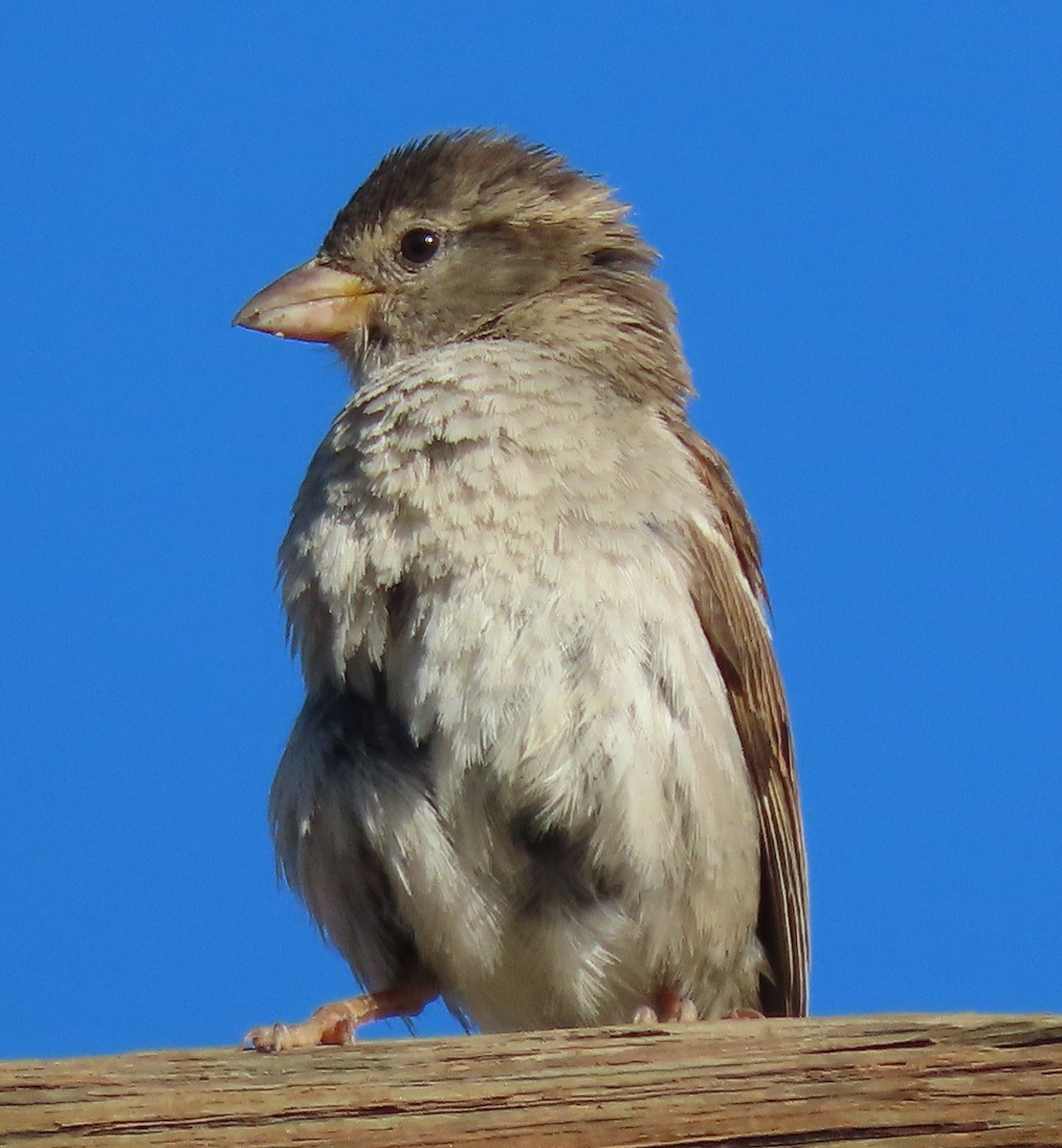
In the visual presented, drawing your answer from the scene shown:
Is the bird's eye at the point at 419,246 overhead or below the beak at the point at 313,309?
overhead

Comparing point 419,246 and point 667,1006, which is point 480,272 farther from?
point 667,1006

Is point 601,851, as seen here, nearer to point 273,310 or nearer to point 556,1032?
point 556,1032

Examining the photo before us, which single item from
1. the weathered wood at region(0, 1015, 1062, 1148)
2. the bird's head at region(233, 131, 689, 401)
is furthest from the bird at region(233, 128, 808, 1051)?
the weathered wood at region(0, 1015, 1062, 1148)

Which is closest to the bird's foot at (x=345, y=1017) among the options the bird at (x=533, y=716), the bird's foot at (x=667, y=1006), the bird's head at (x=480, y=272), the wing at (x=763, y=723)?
the bird at (x=533, y=716)

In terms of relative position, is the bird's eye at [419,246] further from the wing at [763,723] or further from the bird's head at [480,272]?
the wing at [763,723]

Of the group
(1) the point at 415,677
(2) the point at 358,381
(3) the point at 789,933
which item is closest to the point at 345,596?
(1) the point at 415,677

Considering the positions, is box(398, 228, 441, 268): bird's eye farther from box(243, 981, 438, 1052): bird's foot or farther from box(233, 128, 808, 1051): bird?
box(243, 981, 438, 1052): bird's foot
